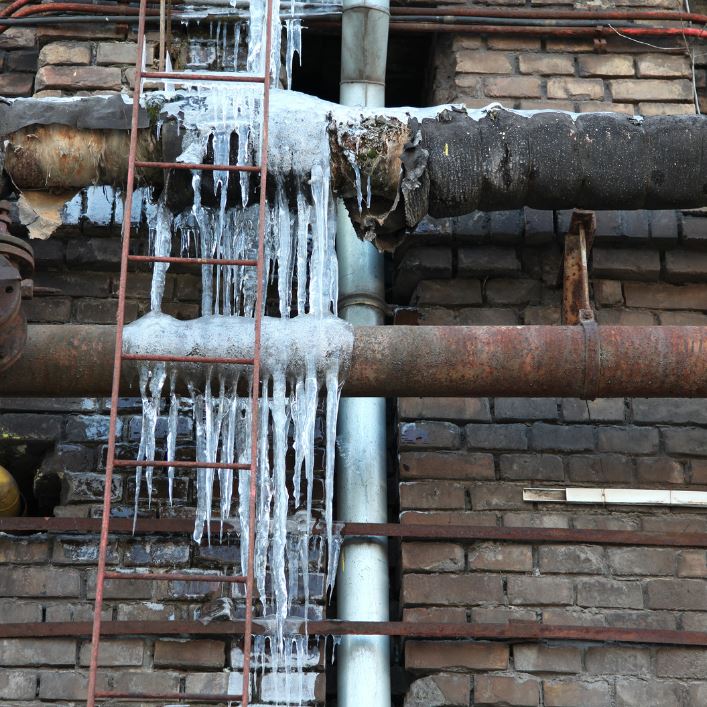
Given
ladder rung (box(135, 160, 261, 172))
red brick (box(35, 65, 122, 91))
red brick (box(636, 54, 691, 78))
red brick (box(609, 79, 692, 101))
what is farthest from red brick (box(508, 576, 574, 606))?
red brick (box(35, 65, 122, 91))

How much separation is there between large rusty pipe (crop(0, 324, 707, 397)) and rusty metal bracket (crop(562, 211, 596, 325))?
15.1 inches

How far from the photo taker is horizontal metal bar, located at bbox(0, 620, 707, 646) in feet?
13.2

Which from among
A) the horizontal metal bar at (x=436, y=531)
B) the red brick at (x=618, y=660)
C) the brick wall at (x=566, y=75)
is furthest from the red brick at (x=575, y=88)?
the red brick at (x=618, y=660)

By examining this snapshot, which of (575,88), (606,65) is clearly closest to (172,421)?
(575,88)

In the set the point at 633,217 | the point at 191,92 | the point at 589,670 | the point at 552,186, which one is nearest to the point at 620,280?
the point at 633,217

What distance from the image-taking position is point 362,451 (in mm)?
4410

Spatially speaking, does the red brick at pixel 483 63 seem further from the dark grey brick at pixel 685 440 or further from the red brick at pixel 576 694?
the red brick at pixel 576 694

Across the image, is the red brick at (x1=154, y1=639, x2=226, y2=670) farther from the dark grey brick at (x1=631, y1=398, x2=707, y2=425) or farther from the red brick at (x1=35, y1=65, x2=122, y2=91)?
the red brick at (x1=35, y1=65, x2=122, y2=91)

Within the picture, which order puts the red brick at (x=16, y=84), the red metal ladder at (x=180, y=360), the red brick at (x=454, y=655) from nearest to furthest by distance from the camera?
the red metal ladder at (x=180, y=360)
the red brick at (x=454, y=655)
the red brick at (x=16, y=84)

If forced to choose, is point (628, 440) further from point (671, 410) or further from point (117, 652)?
point (117, 652)

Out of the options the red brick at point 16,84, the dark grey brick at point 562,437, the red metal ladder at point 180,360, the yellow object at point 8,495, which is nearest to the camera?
the red metal ladder at point 180,360

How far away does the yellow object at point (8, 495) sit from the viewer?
4.33 m

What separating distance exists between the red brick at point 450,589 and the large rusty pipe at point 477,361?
0.70 meters

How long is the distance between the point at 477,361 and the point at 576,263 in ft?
2.59
